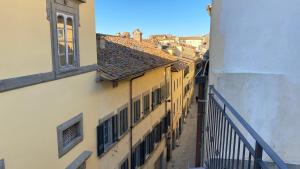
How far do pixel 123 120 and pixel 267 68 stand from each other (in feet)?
24.0

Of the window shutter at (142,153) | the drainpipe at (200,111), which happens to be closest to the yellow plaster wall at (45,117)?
the drainpipe at (200,111)

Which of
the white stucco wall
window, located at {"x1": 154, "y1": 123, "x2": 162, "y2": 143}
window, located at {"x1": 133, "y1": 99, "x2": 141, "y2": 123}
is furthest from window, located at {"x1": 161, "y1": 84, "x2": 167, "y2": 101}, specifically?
the white stucco wall

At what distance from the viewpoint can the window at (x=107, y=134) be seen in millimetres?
8555

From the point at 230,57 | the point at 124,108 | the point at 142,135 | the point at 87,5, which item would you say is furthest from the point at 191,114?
the point at 230,57

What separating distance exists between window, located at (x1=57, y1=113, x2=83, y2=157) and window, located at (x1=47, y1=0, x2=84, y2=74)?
1.37 meters

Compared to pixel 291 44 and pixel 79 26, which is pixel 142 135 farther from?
pixel 291 44

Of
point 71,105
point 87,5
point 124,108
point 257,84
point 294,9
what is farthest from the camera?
point 124,108

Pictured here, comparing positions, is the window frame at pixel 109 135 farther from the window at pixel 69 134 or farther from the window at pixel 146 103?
the window at pixel 146 103

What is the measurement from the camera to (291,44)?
3803 millimetres

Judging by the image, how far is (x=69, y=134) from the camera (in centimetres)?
700

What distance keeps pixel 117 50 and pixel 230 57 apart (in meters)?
9.03

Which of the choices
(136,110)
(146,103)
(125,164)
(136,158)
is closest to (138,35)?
(146,103)

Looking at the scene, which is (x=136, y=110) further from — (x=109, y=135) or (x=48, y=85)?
(x=48, y=85)

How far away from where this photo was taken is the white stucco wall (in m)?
3.82
